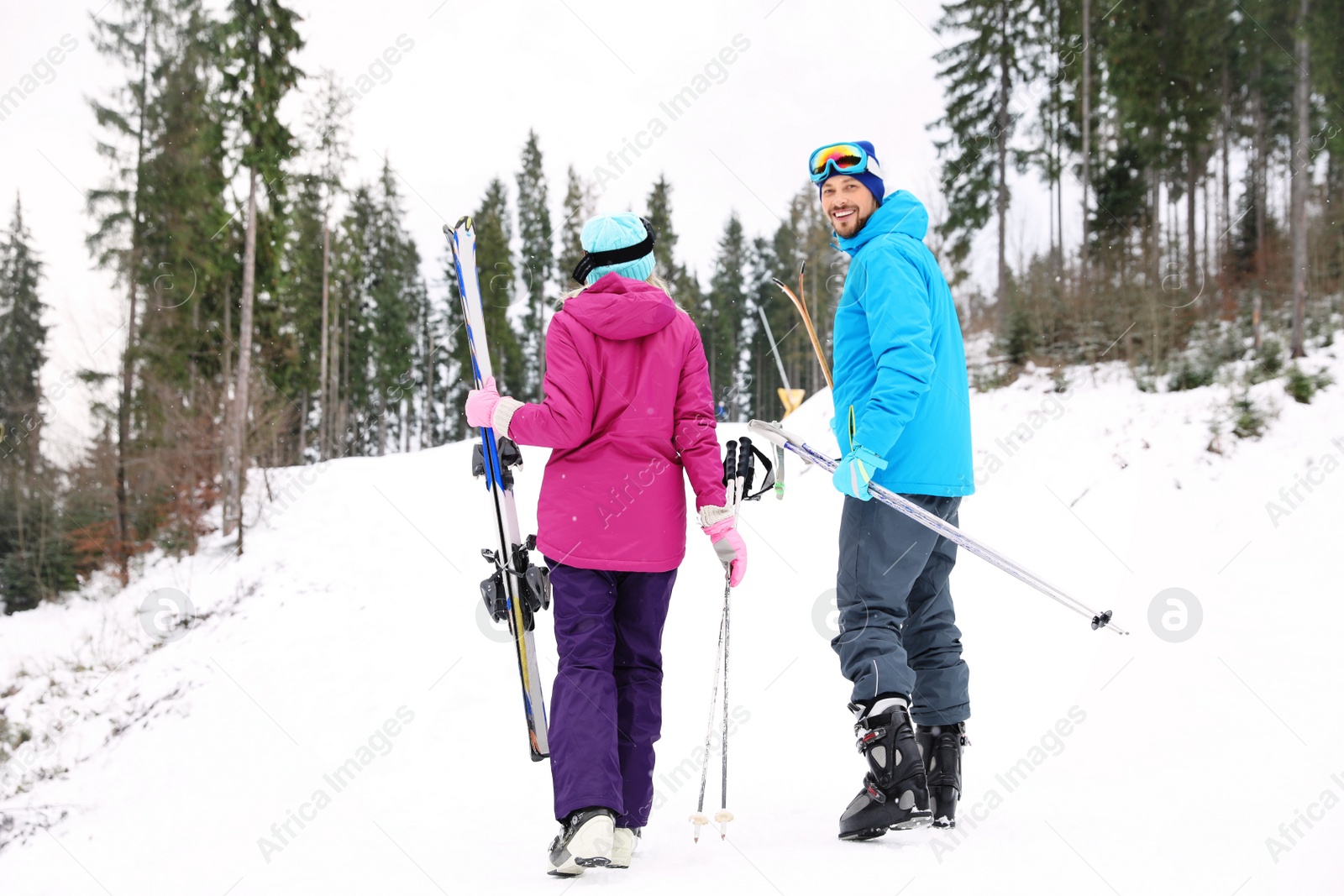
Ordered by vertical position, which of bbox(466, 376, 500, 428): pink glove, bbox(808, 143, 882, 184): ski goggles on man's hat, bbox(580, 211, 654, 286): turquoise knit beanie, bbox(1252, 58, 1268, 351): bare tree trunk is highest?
bbox(1252, 58, 1268, 351): bare tree trunk

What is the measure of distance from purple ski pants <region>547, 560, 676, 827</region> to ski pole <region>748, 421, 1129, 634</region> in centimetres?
64

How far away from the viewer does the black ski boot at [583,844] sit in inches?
78.1

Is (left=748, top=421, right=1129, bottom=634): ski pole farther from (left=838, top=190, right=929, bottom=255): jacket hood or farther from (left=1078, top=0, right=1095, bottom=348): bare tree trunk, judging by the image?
(left=1078, top=0, right=1095, bottom=348): bare tree trunk

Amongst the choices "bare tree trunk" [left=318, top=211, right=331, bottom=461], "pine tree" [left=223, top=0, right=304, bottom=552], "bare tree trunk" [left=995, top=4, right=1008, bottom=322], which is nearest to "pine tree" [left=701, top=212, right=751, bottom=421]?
"bare tree trunk" [left=318, top=211, right=331, bottom=461]

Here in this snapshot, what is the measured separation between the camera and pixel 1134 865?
1.93 metres

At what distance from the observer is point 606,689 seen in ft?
7.31

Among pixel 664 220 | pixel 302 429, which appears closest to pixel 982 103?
pixel 664 220

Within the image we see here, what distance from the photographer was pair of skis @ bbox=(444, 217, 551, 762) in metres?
2.61

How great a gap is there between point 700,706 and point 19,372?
28634 millimetres

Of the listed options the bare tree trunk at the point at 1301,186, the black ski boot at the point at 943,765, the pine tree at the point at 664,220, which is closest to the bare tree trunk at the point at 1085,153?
the bare tree trunk at the point at 1301,186

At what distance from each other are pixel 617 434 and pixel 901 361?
84cm

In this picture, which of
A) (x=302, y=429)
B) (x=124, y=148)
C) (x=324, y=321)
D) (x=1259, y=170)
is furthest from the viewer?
(x=302, y=429)

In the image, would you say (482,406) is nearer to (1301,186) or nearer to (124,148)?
(1301,186)

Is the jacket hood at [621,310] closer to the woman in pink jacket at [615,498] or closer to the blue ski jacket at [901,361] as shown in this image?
the woman in pink jacket at [615,498]
